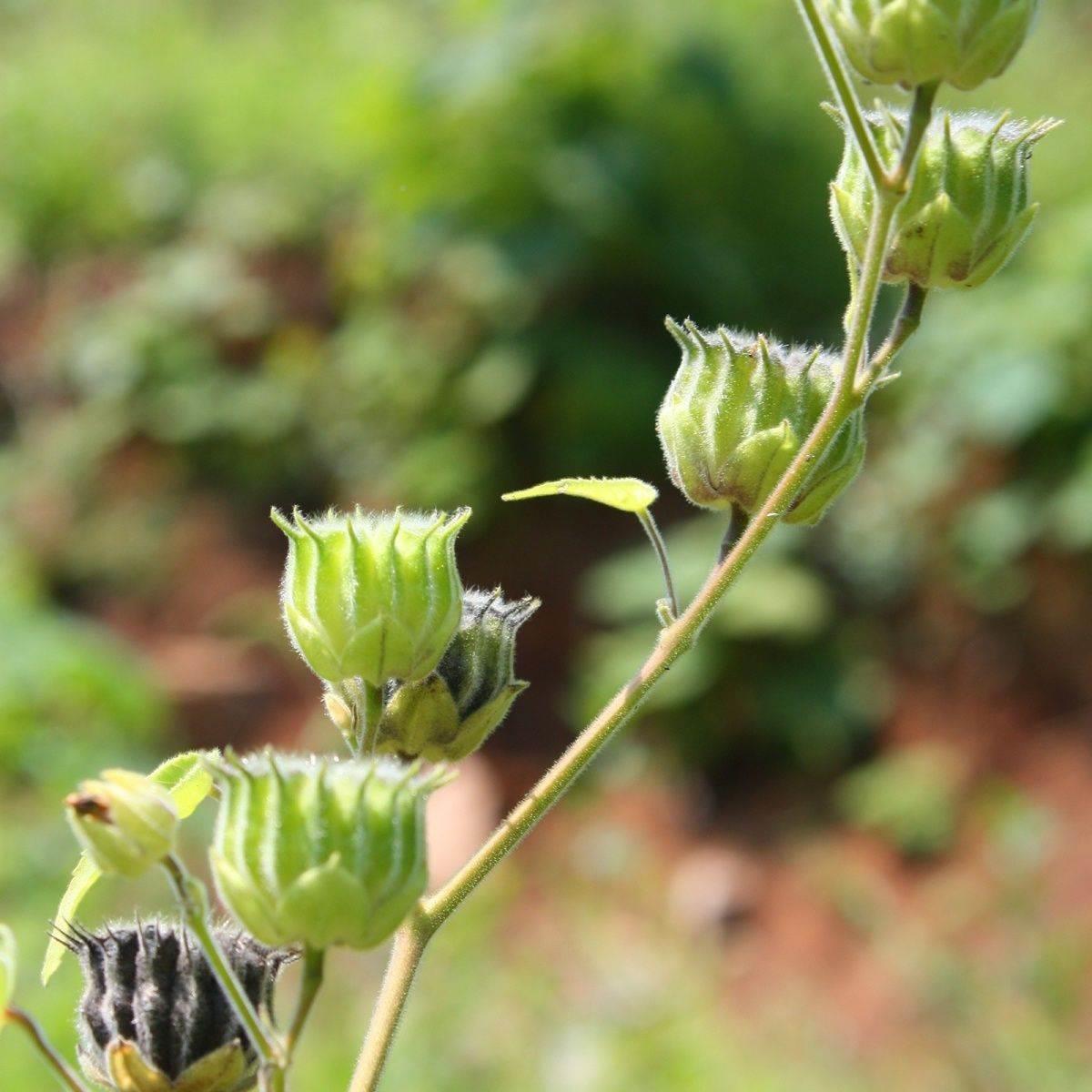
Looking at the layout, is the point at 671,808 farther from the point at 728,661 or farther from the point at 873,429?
the point at 873,429

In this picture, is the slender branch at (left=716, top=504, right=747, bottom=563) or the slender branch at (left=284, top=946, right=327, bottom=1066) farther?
the slender branch at (left=716, top=504, right=747, bottom=563)

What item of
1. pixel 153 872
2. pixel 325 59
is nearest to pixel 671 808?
pixel 153 872

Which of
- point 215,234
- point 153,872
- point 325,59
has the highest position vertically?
point 325,59

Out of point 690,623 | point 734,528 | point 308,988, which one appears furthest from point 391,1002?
point 734,528

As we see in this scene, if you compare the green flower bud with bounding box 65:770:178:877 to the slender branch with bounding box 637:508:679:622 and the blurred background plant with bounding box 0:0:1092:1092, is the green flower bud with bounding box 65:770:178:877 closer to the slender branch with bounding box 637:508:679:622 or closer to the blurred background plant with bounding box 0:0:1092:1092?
the slender branch with bounding box 637:508:679:622

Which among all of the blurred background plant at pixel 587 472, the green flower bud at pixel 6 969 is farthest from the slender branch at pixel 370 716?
the blurred background plant at pixel 587 472

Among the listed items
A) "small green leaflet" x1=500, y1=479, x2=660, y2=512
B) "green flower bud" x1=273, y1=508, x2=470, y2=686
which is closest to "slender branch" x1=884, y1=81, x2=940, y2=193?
"small green leaflet" x1=500, y1=479, x2=660, y2=512
